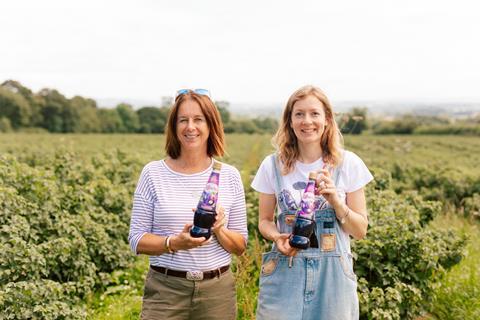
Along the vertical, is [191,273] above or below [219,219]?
below

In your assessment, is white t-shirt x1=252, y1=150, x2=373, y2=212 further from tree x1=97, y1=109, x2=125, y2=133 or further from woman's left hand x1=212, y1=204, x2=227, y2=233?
tree x1=97, y1=109, x2=125, y2=133

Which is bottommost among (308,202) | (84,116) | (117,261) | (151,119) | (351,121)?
(151,119)

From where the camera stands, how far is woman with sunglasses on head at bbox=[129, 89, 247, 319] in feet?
8.79

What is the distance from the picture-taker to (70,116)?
71438mm

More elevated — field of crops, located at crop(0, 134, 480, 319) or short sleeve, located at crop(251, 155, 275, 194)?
short sleeve, located at crop(251, 155, 275, 194)

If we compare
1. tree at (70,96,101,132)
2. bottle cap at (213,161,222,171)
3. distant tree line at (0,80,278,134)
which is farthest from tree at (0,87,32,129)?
bottle cap at (213,161,222,171)

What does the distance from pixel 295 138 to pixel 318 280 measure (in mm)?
802

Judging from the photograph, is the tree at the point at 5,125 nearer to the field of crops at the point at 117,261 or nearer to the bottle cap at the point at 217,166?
the field of crops at the point at 117,261

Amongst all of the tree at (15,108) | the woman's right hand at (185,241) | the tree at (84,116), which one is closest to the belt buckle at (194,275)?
the woman's right hand at (185,241)

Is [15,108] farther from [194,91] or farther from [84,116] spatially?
[194,91]

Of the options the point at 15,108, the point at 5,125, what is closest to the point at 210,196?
the point at 5,125

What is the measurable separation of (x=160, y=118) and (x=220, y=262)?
7760 cm

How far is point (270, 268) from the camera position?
2793 millimetres

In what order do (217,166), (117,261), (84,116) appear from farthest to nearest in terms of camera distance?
1. (84,116)
2. (117,261)
3. (217,166)
